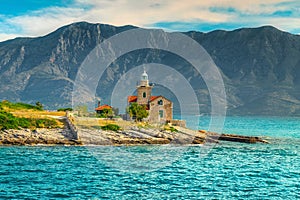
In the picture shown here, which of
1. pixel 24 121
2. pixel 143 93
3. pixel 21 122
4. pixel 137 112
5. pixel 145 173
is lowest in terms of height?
pixel 145 173

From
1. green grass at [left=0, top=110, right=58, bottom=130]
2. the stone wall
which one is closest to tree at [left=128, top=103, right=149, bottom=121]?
the stone wall

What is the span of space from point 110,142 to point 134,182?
3249 centimetres

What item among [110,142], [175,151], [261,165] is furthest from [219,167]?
[110,142]

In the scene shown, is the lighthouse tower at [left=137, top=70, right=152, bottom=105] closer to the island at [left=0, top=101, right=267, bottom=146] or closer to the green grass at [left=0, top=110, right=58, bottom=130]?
the island at [left=0, top=101, right=267, bottom=146]

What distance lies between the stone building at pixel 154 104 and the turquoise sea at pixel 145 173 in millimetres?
26650

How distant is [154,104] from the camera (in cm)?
10169

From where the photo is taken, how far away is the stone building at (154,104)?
101 m

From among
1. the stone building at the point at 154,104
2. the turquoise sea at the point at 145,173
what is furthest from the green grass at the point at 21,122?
the stone building at the point at 154,104

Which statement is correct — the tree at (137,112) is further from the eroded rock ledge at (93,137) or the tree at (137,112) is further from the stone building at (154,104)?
the eroded rock ledge at (93,137)

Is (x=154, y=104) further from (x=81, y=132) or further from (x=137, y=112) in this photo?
(x=81, y=132)

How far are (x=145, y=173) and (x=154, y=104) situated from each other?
51.5 metres

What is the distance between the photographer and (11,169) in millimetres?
51031

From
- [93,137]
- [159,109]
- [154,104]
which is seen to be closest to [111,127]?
[93,137]

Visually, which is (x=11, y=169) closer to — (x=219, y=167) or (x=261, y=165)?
(x=219, y=167)
